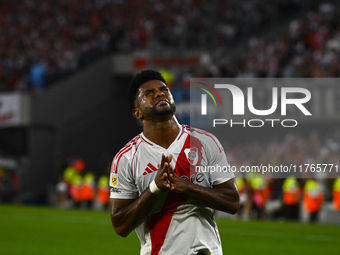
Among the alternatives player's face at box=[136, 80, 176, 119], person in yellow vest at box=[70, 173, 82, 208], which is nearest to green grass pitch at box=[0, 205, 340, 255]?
person in yellow vest at box=[70, 173, 82, 208]

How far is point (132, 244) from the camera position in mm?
13562

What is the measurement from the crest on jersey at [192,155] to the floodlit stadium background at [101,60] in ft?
48.8

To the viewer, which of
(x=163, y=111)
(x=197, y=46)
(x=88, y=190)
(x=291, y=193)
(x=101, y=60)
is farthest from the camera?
(x=101, y=60)

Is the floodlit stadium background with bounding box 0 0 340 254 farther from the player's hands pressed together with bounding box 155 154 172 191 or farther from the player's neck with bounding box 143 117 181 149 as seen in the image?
the player's hands pressed together with bounding box 155 154 172 191

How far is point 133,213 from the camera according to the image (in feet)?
11.9

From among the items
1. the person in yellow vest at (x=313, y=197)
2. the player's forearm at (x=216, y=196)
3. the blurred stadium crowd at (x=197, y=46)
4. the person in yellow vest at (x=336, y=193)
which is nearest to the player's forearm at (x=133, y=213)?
the player's forearm at (x=216, y=196)

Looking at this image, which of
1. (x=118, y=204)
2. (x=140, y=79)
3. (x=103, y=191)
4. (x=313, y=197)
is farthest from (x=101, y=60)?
(x=118, y=204)

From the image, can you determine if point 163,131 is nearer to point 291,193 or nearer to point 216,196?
point 216,196

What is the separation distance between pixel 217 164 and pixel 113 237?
11.3 meters

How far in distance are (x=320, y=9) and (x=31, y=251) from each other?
15.3 metres

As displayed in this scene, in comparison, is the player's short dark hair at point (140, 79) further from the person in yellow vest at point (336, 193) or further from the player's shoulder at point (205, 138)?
the person in yellow vest at point (336, 193)

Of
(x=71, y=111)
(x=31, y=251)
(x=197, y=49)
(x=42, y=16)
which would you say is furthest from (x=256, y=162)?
(x=42, y=16)

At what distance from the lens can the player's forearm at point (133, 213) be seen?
11.8 feet

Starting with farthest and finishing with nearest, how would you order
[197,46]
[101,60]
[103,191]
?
[101,60]
[197,46]
[103,191]
